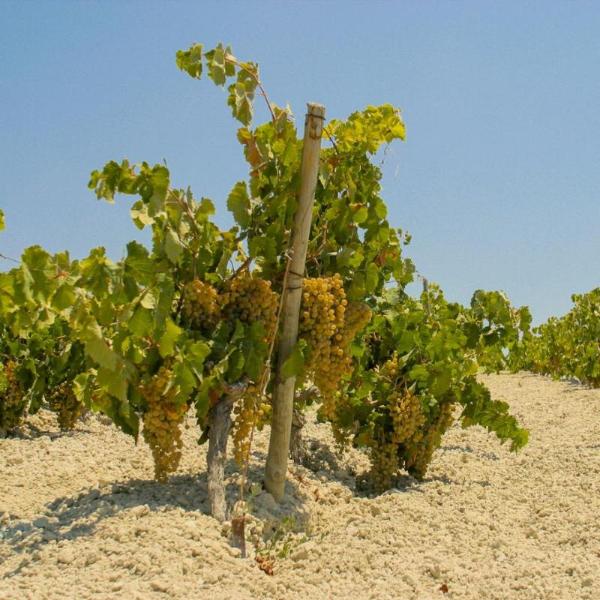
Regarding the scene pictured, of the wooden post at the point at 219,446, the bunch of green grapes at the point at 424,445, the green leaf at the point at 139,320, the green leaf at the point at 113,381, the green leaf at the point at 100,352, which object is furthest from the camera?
the bunch of green grapes at the point at 424,445

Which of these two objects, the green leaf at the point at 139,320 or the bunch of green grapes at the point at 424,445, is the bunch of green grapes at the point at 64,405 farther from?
the green leaf at the point at 139,320

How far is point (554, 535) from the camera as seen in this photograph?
5.23 metres

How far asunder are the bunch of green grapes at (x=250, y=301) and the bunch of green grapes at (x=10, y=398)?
3.87 metres

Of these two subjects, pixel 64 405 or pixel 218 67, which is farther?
pixel 64 405

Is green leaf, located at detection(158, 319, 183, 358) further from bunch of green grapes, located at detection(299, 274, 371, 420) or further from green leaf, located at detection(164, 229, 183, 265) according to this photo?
bunch of green grapes, located at detection(299, 274, 371, 420)

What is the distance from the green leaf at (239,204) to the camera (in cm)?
475

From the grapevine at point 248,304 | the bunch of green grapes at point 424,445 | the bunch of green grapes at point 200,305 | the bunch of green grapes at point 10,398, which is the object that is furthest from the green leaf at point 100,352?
Answer: the bunch of green grapes at point 10,398

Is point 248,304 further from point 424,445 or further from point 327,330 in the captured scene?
point 424,445

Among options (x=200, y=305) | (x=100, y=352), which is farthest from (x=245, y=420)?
(x=100, y=352)

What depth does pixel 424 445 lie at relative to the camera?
630cm

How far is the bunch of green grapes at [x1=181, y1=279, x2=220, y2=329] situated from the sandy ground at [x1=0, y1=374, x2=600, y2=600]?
1.15m

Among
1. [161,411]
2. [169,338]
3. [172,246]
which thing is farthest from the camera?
[161,411]

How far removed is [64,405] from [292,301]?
165 inches

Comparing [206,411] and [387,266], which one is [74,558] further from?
[387,266]
